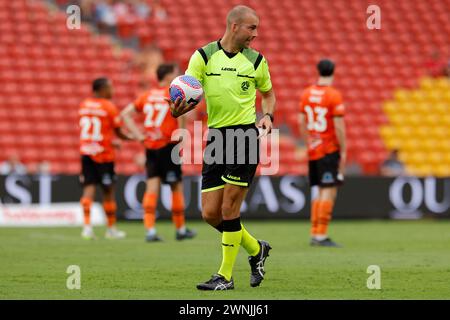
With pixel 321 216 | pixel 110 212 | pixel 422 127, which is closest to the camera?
pixel 321 216

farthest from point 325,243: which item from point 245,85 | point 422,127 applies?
point 422,127

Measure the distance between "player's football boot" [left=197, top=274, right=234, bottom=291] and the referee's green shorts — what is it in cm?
75

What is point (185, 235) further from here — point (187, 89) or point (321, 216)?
point (187, 89)

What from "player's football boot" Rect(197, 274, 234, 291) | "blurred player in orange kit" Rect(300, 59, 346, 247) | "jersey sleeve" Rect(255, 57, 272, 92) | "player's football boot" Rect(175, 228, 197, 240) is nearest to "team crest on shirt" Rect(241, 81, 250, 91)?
"jersey sleeve" Rect(255, 57, 272, 92)

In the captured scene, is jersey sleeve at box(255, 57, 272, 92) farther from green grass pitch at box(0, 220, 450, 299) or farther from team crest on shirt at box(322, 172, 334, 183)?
team crest on shirt at box(322, 172, 334, 183)

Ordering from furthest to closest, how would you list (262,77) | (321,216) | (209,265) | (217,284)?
(321,216)
(209,265)
(262,77)
(217,284)

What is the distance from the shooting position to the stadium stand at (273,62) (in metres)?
22.2

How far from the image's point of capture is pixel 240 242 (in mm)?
8438

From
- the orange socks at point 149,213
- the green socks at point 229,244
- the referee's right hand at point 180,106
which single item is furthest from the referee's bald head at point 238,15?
the orange socks at point 149,213

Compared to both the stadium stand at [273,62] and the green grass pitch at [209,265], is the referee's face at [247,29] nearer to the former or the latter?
the green grass pitch at [209,265]

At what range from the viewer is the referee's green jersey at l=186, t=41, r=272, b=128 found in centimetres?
825

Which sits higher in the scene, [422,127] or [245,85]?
[245,85]

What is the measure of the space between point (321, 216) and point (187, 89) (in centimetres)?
540

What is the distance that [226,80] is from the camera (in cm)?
825
